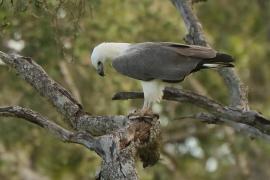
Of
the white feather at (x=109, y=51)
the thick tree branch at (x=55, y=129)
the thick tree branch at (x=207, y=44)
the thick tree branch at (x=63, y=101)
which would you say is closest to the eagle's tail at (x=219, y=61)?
the thick tree branch at (x=207, y=44)

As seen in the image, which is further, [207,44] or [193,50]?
[207,44]

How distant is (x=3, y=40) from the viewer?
11.1 metres

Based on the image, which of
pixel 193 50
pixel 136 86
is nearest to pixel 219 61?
pixel 193 50

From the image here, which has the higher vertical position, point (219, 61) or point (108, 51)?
point (108, 51)

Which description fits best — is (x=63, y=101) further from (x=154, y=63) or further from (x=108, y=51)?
(x=108, y=51)

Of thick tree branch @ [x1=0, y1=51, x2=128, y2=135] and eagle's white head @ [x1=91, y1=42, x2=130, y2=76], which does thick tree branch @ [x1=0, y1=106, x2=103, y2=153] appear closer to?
thick tree branch @ [x1=0, y1=51, x2=128, y2=135]

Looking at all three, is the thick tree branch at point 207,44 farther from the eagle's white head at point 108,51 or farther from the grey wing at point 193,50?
the eagle's white head at point 108,51

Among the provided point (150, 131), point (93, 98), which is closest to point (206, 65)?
point (150, 131)

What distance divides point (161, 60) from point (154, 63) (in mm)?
70

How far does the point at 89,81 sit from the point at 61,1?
19.6ft

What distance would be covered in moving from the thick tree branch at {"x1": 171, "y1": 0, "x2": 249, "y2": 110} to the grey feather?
28 centimetres

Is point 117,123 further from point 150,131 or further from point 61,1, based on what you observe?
point 61,1

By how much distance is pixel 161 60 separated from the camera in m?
7.82

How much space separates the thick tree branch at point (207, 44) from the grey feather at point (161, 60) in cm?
28
